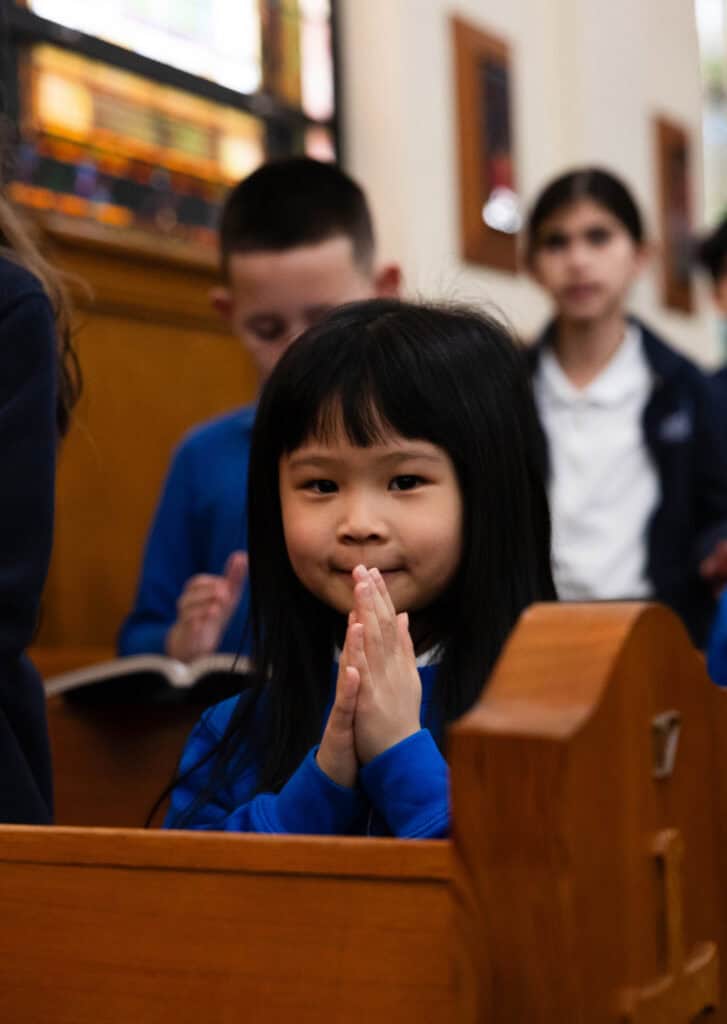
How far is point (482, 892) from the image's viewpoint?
3.45 ft

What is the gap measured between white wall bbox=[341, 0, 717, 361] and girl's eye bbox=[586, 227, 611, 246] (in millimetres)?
748

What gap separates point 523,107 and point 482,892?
18.7 ft

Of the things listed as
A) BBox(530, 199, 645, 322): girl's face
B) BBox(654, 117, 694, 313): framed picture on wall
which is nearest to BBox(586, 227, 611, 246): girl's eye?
BBox(530, 199, 645, 322): girl's face

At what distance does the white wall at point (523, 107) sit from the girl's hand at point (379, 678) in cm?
320

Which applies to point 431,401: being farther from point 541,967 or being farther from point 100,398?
point 100,398

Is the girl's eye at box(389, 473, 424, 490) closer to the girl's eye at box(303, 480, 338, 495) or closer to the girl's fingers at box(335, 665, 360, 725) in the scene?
the girl's eye at box(303, 480, 338, 495)

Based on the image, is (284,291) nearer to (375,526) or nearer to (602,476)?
(602,476)

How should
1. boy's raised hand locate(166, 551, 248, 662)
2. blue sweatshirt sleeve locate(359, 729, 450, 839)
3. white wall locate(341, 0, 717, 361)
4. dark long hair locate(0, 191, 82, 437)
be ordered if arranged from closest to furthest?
blue sweatshirt sleeve locate(359, 729, 450, 839) → dark long hair locate(0, 191, 82, 437) → boy's raised hand locate(166, 551, 248, 662) → white wall locate(341, 0, 717, 361)

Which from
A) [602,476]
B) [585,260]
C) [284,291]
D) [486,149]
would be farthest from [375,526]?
[486,149]

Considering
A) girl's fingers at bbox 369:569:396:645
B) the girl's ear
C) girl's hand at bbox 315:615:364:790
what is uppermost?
the girl's ear

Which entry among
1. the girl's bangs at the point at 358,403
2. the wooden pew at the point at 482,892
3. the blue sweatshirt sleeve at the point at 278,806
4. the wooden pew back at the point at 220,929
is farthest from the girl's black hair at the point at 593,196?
the wooden pew back at the point at 220,929

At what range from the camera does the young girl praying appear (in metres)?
1.67

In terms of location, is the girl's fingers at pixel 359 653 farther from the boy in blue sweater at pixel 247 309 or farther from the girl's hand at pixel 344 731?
the boy in blue sweater at pixel 247 309

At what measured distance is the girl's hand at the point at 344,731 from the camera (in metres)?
1.48
